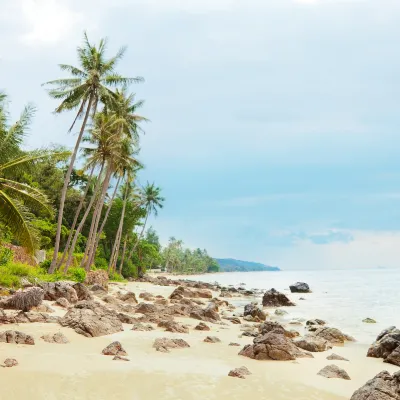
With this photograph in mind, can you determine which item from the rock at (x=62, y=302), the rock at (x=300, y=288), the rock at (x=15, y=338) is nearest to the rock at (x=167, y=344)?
the rock at (x=15, y=338)

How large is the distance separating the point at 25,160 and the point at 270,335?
12.0 meters

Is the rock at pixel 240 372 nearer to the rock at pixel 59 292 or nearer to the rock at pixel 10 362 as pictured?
the rock at pixel 10 362

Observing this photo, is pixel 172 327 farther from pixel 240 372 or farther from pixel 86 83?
pixel 86 83

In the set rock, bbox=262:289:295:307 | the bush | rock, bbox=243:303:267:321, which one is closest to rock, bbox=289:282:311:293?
rock, bbox=262:289:295:307

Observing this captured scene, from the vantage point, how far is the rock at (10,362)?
6939 millimetres

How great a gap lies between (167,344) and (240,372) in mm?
2808

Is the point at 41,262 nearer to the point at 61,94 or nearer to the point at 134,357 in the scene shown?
the point at 61,94

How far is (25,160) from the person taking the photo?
53.7 feet

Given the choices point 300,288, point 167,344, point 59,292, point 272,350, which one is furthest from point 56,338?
point 300,288

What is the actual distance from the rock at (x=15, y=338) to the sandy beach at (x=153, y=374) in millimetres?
205

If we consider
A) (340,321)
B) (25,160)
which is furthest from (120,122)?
(340,321)

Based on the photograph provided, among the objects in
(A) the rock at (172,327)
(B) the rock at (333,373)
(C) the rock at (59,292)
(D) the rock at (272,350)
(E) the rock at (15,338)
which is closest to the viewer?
(B) the rock at (333,373)

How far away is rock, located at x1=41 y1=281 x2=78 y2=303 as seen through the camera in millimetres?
16297

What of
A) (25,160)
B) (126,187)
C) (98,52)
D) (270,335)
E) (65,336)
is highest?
(98,52)
